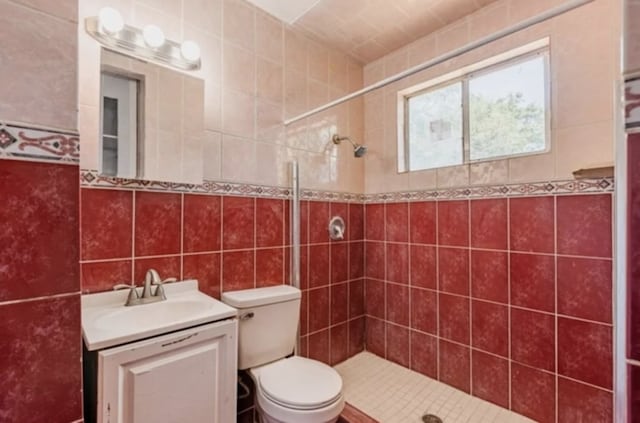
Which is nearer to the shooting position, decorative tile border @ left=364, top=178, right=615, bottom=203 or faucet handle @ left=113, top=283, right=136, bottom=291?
faucet handle @ left=113, top=283, right=136, bottom=291

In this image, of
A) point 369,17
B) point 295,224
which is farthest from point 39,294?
point 369,17

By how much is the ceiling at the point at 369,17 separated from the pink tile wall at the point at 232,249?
1.19 m

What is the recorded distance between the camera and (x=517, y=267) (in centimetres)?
178

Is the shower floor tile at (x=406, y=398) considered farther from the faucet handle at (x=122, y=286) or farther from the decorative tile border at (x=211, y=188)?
the faucet handle at (x=122, y=286)

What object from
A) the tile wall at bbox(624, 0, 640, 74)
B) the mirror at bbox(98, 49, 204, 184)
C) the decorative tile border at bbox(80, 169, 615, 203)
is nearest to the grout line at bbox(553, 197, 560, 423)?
the decorative tile border at bbox(80, 169, 615, 203)

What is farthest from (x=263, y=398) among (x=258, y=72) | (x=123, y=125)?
(x=258, y=72)

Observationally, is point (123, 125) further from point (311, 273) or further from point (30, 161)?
point (311, 273)

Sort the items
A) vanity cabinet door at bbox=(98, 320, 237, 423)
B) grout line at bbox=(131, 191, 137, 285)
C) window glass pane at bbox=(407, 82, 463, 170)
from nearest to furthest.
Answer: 1. vanity cabinet door at bbox=(98, 320, 237, 423)
2. grout line at bbox=(131, 191, 137, 285)
3. window glass pane at bbox=(407, 82, 463, 170)

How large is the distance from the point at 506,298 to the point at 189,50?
2.21 meters

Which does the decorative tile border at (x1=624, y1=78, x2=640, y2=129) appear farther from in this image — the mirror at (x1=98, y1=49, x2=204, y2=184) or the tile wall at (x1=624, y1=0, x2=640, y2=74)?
the mirror at (x1=98, y1=49, x2=204, y2=184)

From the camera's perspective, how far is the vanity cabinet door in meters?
1.00

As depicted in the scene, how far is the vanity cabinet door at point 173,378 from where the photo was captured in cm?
100

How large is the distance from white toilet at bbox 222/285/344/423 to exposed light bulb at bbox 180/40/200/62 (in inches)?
49.1

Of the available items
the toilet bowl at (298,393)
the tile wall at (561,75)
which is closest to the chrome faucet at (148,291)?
the toilet bowl at (298,393)
